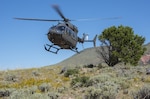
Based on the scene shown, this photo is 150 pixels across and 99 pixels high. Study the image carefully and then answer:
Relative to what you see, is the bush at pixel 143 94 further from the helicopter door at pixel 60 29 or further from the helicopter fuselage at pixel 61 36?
the helicopter door at pixel 60 29

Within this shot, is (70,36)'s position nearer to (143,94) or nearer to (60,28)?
(60,28)

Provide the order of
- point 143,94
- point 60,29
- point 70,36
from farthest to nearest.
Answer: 1. point 70,36
2. point 60,29
3. point 143,94

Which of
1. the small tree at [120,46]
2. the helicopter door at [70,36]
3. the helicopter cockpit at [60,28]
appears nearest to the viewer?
the helicopter cockpit at [60,28]

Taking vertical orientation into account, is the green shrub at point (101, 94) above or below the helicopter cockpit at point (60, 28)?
below

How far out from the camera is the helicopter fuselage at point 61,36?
2197 cm

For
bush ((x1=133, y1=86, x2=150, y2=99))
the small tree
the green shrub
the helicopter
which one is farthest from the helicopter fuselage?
the small tree

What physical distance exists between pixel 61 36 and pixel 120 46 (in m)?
21.7

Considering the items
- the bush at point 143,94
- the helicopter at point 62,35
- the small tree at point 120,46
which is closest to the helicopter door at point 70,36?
the helicopter at point 62,35

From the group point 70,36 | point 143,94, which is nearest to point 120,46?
point 70,36

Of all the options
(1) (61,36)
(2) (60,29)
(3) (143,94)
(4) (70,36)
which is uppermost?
(2) (60,29)

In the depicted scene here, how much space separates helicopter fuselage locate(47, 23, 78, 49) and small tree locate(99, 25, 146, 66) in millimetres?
19744

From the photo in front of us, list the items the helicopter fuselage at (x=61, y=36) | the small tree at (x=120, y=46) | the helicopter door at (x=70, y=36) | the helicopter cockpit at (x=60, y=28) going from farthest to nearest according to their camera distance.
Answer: the small tree at (x=120, y=46) < the helicopter door at (x=70, y=36) < the helicopter cockpit at (x=60, y=28) < the helicopter fuselage at (x=61, y=36)

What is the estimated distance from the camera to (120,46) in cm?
4228

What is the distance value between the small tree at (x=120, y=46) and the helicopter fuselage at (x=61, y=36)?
19744 millimetres
